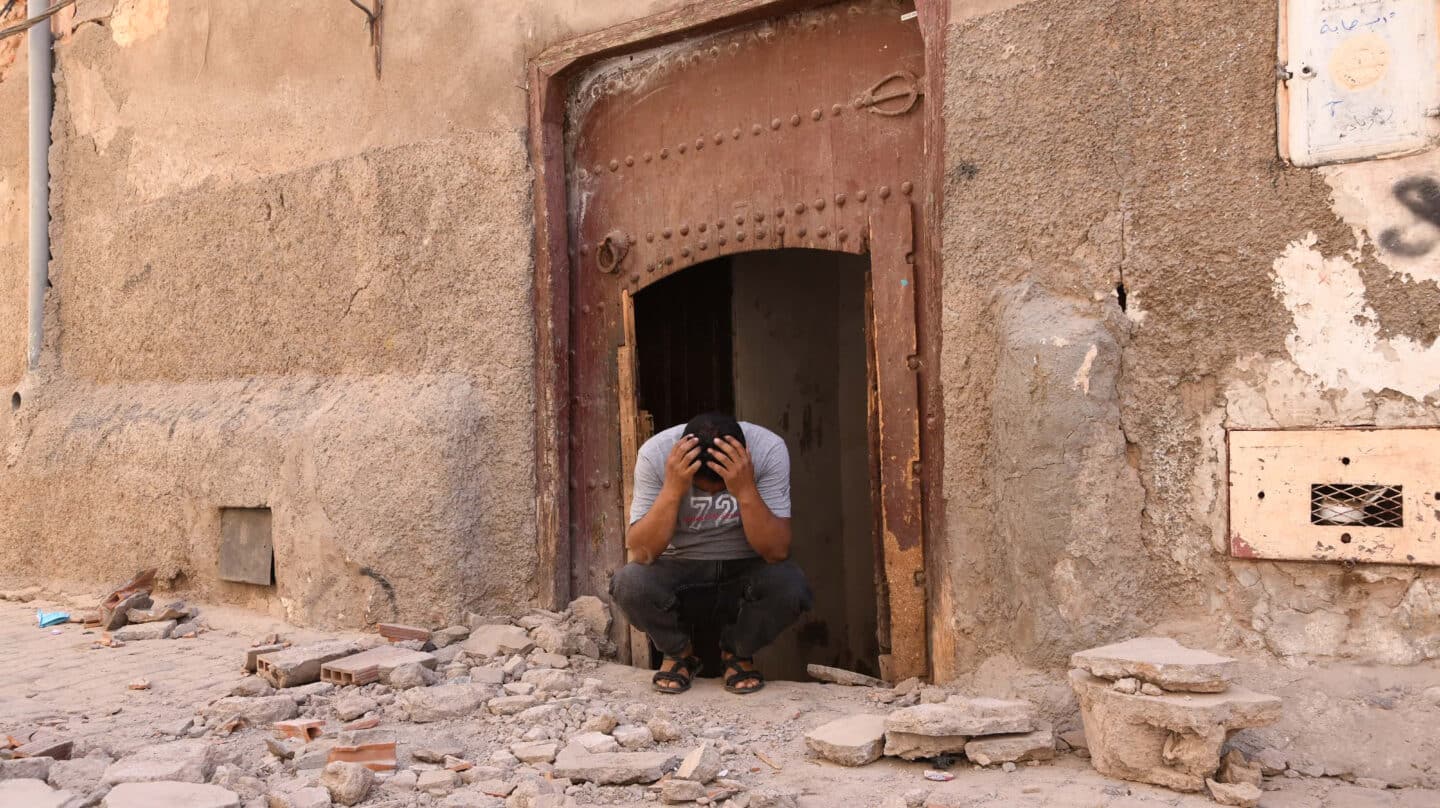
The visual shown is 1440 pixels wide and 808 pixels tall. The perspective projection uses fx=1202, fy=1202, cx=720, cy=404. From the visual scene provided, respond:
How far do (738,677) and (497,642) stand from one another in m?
0.95

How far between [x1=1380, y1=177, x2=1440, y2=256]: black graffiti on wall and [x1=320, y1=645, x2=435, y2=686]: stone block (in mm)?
3108

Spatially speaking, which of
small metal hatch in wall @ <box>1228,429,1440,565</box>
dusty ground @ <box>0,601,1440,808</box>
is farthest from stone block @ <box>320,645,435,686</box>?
small metal hatch in wall @ <box>1228,429,1440,565</box>

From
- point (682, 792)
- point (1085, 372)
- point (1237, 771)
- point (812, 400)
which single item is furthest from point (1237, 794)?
point (812, 400)

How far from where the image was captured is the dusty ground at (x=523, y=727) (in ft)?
9.06

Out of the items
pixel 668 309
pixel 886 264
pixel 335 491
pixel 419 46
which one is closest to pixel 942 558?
pixel 886 264

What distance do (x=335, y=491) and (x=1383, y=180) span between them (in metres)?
3.70

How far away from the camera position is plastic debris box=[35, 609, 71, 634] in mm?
5242

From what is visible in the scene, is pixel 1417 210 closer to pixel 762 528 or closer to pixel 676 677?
pixel 762 528

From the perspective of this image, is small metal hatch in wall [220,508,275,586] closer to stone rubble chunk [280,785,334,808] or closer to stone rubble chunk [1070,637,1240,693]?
stone rubble chunk [280,785,334,808]

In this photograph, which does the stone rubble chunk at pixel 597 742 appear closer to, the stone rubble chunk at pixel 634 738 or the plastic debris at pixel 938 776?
the stone rubble chunk at pixel 634 738

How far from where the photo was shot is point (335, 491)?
15.5 ft

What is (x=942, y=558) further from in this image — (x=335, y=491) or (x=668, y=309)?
(x=335, y=491)

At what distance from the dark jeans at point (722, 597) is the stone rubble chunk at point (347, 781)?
1183mm

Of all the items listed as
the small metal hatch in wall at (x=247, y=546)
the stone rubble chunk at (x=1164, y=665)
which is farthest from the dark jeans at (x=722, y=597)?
the small metal hatch in wall at (x=247, y=546)
